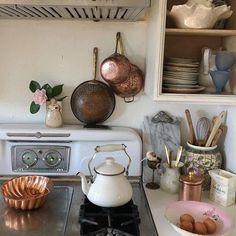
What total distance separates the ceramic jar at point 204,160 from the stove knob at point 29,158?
26.4 inches

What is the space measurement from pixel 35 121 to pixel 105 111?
1.10ft

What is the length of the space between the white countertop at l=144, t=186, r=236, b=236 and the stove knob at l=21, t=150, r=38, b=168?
509mm

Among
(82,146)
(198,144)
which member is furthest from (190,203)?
(82,146)

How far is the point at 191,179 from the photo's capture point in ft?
4.37

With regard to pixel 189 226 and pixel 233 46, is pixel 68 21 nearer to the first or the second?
pixel 233 46

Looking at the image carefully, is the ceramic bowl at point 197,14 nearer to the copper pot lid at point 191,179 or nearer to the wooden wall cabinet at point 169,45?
the wooden wall cabinet at point 169,45

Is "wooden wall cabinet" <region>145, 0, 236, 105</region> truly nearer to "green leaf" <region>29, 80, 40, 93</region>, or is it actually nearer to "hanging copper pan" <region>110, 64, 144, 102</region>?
"hanging copper pan" <region>110, 64, 144, 102</region>

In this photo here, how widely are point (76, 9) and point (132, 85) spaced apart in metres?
0.45

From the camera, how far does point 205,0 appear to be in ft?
4.00

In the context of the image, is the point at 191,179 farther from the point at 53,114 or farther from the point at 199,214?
the point at 53,114

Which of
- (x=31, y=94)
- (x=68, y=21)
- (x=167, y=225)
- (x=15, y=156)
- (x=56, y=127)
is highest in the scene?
(x=68, y=21)

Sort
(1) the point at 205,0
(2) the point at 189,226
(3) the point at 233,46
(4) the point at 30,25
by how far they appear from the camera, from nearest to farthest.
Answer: (2) the point at 189,226 < (1) the point at 205,0 < (3) the point at 233,46 < (4) the point at 30,25

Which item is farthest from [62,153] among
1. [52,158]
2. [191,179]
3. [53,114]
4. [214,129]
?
[214,129]

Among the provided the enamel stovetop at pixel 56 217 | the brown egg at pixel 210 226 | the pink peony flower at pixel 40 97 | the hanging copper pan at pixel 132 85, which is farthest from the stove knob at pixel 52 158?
the brown egg at pixel 210 226
